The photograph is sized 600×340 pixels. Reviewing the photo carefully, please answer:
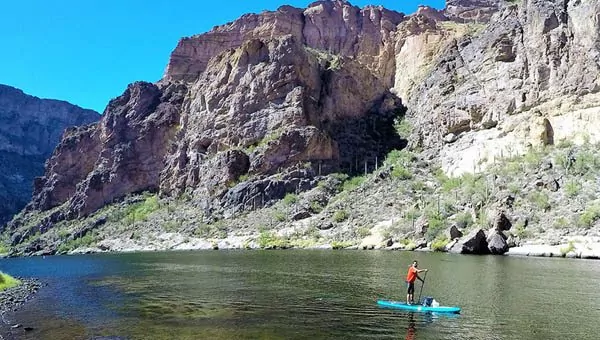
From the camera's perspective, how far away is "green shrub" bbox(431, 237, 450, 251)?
84.9 m

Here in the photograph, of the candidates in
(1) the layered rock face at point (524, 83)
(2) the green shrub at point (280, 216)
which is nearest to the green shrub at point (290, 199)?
(2) the green shrub at point (280, 216)

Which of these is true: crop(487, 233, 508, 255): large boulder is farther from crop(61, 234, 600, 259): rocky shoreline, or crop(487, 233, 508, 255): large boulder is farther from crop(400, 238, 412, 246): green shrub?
crop(400, 238, 412, 246): green shrub

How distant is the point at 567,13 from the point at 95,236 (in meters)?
141

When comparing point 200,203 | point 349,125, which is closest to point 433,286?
point 200,203

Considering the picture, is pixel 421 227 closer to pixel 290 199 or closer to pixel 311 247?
pixel 311 247

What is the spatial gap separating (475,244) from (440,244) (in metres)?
7.72

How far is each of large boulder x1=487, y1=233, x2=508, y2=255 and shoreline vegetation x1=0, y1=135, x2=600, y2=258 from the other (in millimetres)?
779

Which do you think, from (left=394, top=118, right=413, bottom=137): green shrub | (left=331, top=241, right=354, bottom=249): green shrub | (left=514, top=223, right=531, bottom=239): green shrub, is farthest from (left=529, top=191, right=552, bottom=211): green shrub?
(left=394, top=118, right=413, bottom=137): green shrub

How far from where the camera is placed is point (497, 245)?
7706 cm

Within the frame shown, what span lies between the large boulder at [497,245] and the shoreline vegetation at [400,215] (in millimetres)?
779

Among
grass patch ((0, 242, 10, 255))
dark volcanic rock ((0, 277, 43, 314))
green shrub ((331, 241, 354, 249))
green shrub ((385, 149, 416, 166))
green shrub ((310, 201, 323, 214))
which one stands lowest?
grass patch ((0, 242, 10, 255))

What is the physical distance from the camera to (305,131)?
15650 cm

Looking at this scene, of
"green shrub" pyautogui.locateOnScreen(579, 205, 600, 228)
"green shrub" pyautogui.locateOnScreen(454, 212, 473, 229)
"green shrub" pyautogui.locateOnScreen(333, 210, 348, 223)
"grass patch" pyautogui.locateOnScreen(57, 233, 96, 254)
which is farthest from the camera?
"grass patch" pyautogui.locateOnScreen(57, 233, 96, 254)

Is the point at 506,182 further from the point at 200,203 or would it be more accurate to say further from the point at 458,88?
the point at 200,203
